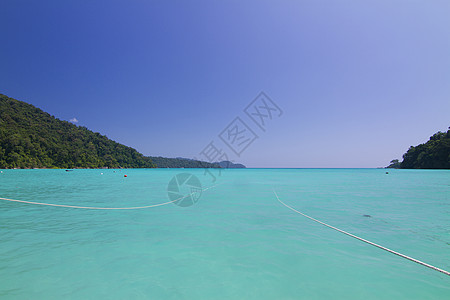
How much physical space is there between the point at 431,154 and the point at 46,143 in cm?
15502

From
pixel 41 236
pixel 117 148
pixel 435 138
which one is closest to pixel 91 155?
pixel 117 148

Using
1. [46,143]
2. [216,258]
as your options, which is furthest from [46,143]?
[216,258]

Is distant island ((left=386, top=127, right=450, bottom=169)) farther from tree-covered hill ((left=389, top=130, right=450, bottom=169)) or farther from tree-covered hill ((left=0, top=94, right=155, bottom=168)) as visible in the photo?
tree-covered hill ((left=0, top=94, right=155, bottom=168))

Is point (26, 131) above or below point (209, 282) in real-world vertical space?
above

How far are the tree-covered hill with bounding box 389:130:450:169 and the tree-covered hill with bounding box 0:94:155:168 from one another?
151349 mm

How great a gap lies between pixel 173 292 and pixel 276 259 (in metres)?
2.39

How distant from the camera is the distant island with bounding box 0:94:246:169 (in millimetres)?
77312

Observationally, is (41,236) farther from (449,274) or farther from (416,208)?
(416,208)

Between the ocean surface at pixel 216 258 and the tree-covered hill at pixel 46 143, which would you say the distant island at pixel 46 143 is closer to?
the tree-covered hill at pixel 46 143

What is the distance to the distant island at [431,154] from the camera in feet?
253

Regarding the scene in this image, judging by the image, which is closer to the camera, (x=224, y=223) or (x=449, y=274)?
(x=449, y=274)

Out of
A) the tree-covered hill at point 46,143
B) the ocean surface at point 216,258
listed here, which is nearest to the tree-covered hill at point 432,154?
the ocean surface at point 216,258

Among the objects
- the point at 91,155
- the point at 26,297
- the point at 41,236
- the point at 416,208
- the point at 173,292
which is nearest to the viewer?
the point at 26,297

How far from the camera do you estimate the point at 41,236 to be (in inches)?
249
